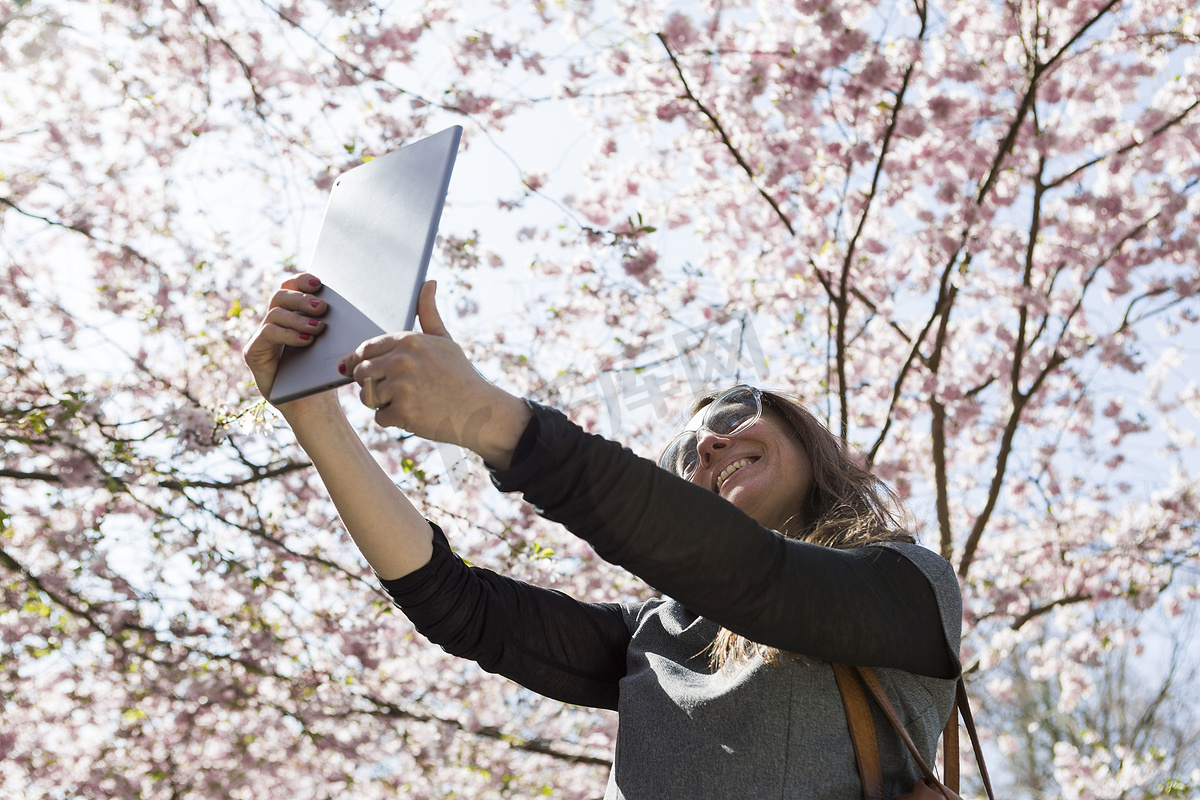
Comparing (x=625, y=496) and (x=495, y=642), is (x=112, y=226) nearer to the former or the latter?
(x=495, y=642)

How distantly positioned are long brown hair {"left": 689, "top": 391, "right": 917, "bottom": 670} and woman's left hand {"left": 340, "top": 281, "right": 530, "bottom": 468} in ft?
1.82

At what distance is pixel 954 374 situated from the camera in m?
5.96

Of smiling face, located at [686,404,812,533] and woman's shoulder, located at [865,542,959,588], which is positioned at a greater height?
smiling face, located at [686,404,812,533]

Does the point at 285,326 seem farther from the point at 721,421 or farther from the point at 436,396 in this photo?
the point at 721,421

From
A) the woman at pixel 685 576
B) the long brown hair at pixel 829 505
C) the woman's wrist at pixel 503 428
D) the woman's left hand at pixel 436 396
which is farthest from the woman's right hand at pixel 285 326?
the long brown hair at pixel 829 505

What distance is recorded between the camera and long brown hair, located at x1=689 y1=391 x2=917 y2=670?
4.21ft

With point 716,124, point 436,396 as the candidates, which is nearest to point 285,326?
point 436,396

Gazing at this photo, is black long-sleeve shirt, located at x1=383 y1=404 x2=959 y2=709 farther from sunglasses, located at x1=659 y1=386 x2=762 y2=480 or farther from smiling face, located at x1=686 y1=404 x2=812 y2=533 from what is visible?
sunglasses, located at x1=659 y1=386 x2=762 y2=480

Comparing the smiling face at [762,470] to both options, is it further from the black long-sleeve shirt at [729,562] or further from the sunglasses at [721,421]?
the black long-sleeve shirt at [729,562]

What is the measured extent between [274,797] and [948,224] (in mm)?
5811

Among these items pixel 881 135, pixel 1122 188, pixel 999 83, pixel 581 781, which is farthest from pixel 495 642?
pixel 581 781

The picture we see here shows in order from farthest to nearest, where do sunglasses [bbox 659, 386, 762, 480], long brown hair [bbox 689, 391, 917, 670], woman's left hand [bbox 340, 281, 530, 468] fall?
sunglasses [bbox 659, 386, 762, 480], long brown hair [bbox 689, 391, 917, 670], woman's left hand [bbox 340, 281, 530, 468]

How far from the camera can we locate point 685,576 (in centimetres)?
89

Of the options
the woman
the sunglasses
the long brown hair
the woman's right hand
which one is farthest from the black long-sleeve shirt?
the sunglasses
